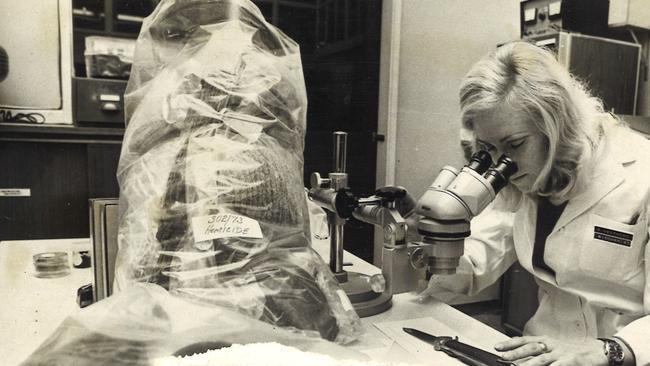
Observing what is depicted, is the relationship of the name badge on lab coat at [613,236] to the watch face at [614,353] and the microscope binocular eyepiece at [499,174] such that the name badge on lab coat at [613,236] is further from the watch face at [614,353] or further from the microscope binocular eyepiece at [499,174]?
the microscope binocular eyepiece at [499,174]

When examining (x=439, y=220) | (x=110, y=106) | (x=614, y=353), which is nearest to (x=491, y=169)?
(x=439, y=220)

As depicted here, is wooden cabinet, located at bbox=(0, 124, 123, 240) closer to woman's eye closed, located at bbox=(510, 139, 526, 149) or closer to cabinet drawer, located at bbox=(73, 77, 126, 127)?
cabinet drawer, located at bbox=(73, 77, 126, 127)

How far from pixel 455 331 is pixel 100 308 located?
606mm

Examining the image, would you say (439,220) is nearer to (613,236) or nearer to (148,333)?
(148,333)

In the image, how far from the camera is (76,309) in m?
0.86

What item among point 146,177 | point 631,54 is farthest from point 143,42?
point 631,54

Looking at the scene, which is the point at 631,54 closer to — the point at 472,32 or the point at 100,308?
the point at 472,32

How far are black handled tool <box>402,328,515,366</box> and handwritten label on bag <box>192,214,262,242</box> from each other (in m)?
0.35

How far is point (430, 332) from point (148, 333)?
0.53m

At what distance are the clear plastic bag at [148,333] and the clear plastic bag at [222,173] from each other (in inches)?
2.2

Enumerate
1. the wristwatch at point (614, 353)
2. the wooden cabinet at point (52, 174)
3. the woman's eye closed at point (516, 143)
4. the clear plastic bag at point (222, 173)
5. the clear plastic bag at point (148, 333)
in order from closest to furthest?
the clear plastic bag at point (148, 333), the clear plastic bag at point (222, 173), the wristwatch at point (614, 353), the woman's eye closed at point (516, 143), the wooden cabinet at point (52, 174)

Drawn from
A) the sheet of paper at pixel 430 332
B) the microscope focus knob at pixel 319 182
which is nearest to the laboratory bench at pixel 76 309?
the sheet of paper at pixel 430 332

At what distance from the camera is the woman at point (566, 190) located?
3.37 ft

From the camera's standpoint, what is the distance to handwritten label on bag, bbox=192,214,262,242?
66cm
